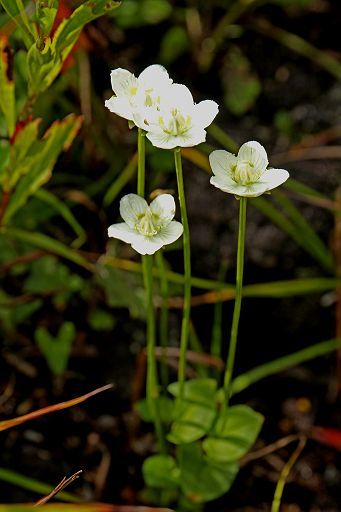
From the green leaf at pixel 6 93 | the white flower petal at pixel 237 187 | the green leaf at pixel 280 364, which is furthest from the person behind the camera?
the green leaf at pixel 280 364

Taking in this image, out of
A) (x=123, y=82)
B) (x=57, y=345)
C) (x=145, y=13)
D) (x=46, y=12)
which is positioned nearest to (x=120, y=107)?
(x=123, y=82)

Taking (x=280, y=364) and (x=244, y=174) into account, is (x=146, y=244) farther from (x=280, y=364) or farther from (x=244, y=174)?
(x=280, y=364)

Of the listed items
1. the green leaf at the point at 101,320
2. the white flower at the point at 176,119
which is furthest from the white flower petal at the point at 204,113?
the green leaf at the point at 101,320

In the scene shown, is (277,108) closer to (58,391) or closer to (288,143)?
(288,143)

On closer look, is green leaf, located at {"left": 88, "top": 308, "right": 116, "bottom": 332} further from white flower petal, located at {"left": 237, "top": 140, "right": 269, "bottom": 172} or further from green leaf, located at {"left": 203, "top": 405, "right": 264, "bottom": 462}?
white flower petal, located at {"left": 237, "top": 140, "right": 269, "bottom": 172}

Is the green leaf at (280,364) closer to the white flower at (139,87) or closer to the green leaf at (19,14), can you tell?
the white flower at (139,87)
